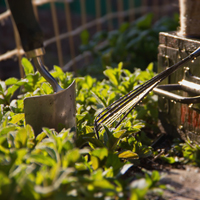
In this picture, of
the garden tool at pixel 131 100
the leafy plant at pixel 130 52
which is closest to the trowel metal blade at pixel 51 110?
the garden tool at pixel 131 100

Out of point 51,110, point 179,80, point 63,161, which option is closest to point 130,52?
point 179,80

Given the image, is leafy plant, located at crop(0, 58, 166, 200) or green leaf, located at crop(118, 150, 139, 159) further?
green leaf, located at crop(118, 150, 139, 159)

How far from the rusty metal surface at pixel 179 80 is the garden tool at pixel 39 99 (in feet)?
1.69

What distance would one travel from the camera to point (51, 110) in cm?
133

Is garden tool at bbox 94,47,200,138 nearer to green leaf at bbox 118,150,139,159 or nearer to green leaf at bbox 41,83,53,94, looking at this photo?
green leaf at bbox 118,150,139,159

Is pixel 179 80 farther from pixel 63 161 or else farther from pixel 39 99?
pixel 63 161

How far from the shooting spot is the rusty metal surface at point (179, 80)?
1.43 meters

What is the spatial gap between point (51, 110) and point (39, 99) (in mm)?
71

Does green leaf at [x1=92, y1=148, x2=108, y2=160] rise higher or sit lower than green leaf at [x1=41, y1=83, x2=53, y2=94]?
lower

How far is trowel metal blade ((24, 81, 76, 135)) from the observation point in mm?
1303

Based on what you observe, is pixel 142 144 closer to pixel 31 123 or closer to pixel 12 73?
pixel 31 123

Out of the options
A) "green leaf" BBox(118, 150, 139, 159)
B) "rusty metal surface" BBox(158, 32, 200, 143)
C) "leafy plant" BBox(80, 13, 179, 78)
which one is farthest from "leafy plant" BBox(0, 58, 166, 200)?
"leafy plant" BBox(80, 13, 179, 78)

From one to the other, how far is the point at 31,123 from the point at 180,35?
0.83m

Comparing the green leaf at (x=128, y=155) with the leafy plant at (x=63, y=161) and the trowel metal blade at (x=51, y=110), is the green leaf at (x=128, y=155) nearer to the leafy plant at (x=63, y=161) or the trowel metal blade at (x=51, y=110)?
the leafy plant at (x=63, y=161)
